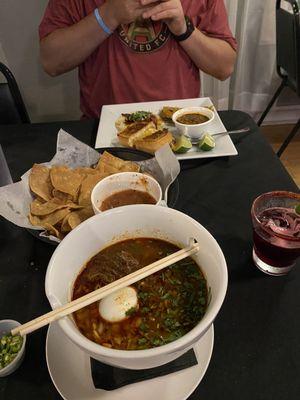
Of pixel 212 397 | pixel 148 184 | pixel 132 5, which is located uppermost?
pixel 132 5

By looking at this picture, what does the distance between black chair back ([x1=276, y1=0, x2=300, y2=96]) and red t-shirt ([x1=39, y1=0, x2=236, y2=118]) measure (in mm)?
579

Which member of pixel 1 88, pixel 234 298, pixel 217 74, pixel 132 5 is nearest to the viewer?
pixel 234 298

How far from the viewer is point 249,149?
1.24m

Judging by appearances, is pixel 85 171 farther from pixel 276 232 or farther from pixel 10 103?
pixel 10 103

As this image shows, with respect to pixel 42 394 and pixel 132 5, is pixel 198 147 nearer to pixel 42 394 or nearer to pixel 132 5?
pixel 132 5

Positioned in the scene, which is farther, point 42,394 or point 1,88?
point 1,88

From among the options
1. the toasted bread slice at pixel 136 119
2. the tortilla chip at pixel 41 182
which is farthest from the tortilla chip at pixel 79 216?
the toasted bread slice at pixel 136 119

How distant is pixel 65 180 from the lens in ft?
3.31

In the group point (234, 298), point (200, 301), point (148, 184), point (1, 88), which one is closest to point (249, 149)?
point (148, 184)

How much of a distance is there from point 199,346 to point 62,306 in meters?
0.28

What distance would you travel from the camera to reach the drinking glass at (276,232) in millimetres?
746

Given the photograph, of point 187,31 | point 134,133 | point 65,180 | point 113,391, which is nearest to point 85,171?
point 65,180

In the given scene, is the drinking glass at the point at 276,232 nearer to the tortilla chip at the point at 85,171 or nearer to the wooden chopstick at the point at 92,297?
the wooden chopstick at the point at 92,297

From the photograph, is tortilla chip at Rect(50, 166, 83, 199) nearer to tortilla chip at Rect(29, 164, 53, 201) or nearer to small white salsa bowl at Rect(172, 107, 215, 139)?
tortilla chip at Rect(29, 164, 53, 201)
